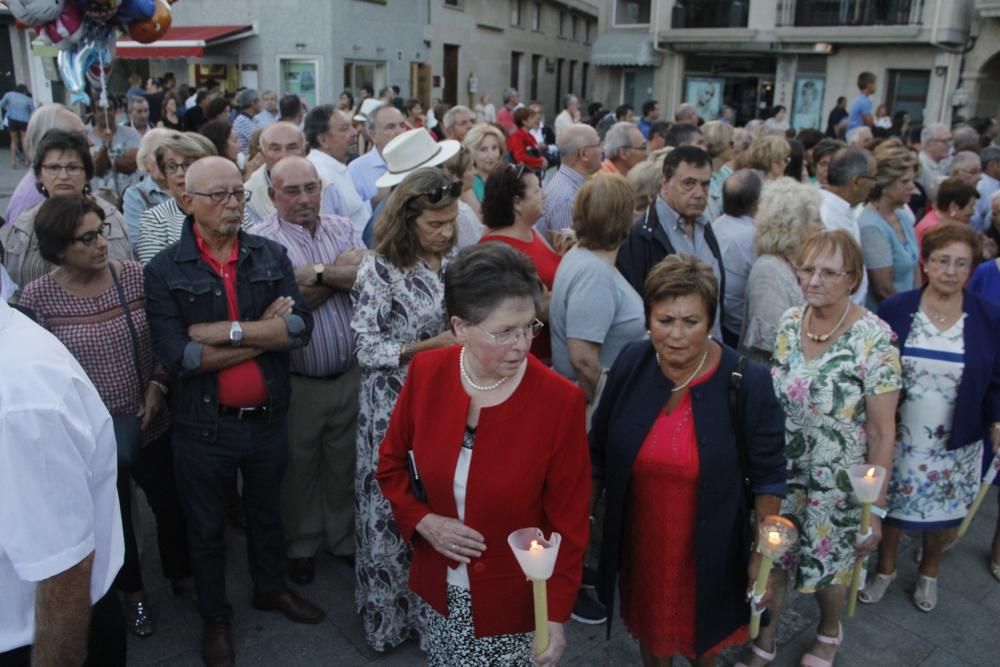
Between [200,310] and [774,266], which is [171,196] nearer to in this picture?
[200,310]

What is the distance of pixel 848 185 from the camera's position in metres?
4.79

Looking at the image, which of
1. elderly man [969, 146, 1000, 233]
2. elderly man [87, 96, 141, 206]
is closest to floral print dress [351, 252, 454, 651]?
elderly man [87, 96, 141, 206]

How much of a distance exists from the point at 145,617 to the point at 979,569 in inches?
168

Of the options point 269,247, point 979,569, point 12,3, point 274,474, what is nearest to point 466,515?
point 274,474

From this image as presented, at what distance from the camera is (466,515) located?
2.28 metres

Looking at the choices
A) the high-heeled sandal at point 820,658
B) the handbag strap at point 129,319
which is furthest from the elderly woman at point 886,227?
the handbag strap at point 129,319

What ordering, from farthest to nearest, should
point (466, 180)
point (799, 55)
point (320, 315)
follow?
point (799, 55) < point (466, 180) < point (320, 315)

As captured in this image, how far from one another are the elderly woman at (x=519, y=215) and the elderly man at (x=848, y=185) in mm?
1871

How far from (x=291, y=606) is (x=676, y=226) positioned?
107 inches

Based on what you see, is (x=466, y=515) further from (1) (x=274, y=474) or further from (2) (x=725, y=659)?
(2) (x=725, y=659)

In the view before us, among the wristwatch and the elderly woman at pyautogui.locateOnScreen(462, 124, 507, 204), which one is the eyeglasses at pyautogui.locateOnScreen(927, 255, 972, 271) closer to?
the wristwatch

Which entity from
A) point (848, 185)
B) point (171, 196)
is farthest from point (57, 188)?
point (848, 185)

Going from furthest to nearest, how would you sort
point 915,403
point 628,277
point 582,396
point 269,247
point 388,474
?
point 628,277, point 915,403, point 269,247, point 388,474, point 582,396

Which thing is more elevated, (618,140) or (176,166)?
(618,140)
